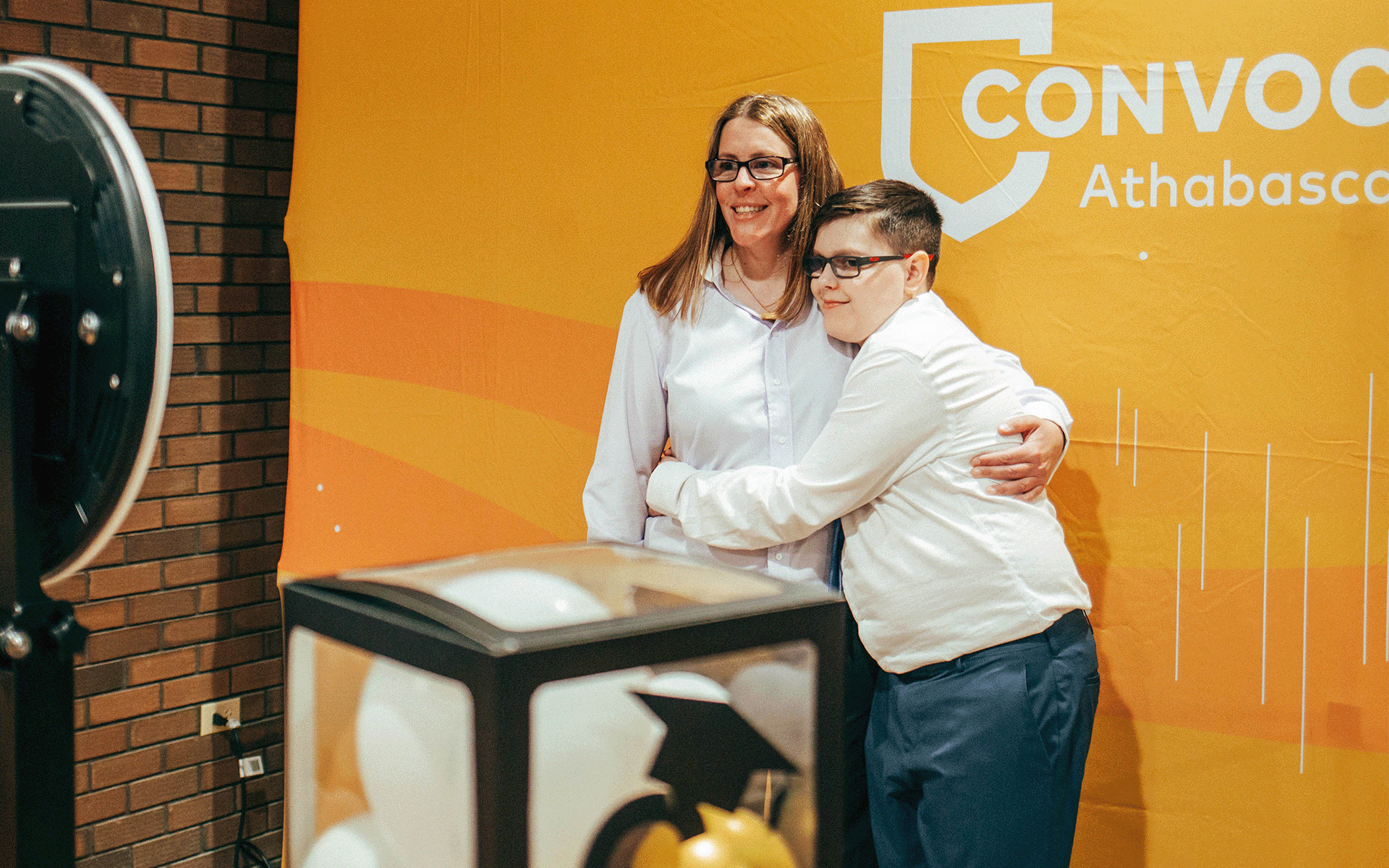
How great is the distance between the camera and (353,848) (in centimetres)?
96

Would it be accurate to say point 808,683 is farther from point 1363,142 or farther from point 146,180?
point 1363,142

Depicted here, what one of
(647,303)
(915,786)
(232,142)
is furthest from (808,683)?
(232,142)

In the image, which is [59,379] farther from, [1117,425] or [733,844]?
[1117,425]

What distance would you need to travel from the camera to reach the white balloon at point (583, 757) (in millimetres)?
847

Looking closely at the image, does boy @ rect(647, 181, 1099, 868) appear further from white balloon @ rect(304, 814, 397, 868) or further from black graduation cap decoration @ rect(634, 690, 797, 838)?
white balloon @ rect(304, 814, 397, 868)

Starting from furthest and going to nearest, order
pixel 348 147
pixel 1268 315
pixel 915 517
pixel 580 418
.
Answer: pixel 348 147 → pixel 580 418 → pixel 1268 315 → pixel 915 517

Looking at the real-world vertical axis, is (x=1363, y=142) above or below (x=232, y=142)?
below

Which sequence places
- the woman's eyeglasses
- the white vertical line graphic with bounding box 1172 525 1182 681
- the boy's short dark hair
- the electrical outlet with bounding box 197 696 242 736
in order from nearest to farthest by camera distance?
the boy's short dark hair → the woman's eyeglasses → the white vertical line graphic with bounding box 1172 525 1182 681 → the electrical outlet with bounding box 197 696 242 736

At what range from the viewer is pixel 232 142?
10.9 feet

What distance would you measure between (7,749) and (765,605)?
2.19 ft

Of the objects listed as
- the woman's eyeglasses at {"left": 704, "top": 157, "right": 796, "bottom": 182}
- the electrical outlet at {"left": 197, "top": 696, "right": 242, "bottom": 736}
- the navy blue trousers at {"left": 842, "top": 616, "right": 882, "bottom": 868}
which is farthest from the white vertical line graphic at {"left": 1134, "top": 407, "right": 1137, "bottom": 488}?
the electrical outlet at {"left": 197, "top": 696, "right": 242, "bottom": 736}

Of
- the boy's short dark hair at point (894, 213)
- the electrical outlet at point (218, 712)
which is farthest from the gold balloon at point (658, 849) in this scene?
the electrical outlet at point (218, 712)

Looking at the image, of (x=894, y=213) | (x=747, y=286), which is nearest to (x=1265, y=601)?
(x=894, y=213)

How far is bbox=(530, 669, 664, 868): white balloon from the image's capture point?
85 centimetres
